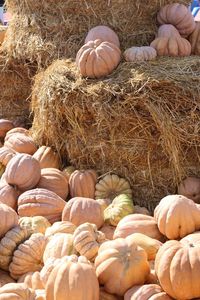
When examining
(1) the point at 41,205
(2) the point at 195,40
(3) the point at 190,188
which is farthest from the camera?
(2) the point at 195,40

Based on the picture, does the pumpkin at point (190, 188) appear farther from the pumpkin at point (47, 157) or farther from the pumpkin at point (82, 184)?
the pumpkin at point (47, 157)

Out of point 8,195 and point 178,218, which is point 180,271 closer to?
point 178,218

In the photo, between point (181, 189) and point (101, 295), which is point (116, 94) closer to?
point (181, 189)

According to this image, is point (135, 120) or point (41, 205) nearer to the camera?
point (41, 205)

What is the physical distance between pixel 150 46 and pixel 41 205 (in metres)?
1.98

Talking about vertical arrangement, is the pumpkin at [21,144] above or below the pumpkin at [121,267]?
below

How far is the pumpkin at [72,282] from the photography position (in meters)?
2.33

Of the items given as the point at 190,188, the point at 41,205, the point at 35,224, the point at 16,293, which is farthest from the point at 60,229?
the point at 190,188

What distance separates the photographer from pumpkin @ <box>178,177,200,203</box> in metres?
4.11

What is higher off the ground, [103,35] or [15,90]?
[103,35]

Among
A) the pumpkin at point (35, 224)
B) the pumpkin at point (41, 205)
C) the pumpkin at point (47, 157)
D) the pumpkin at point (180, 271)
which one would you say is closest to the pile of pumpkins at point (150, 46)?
the pumpkin at point (47, 157)

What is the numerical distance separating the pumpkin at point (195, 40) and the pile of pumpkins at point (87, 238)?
5.03ft

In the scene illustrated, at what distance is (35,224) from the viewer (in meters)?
3.38

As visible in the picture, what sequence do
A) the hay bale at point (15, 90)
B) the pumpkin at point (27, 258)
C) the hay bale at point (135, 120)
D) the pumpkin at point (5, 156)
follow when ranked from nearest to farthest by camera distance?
the pumpkin at point (27, 258), the hay bale at point (135, 120), the pumpkin at point (5, 156), the hay bale at point (15, 90)
